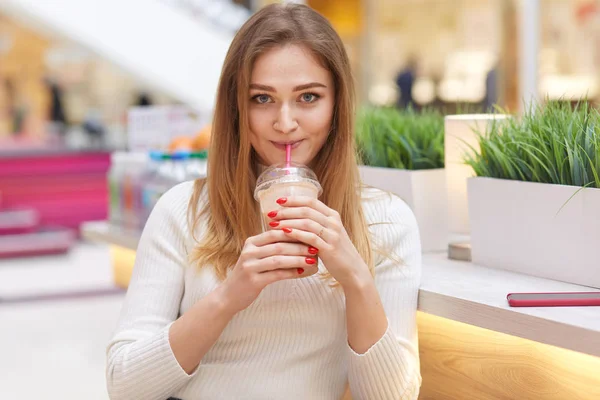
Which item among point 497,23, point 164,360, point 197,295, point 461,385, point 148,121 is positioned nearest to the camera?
point 164,360

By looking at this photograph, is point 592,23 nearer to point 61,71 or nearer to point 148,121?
point 148,121

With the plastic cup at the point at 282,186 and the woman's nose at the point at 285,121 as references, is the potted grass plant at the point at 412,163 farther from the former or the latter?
the plastic cup at the point at 282,186

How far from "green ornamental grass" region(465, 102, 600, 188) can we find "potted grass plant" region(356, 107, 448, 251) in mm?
262

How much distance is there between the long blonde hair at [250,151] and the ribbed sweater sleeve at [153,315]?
5 cm

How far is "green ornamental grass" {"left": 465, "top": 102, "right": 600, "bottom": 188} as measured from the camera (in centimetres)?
185

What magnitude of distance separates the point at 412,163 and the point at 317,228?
1000 mm

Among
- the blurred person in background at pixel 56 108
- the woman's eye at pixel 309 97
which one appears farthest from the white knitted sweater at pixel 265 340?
the blurred person in background at pixel 56 108

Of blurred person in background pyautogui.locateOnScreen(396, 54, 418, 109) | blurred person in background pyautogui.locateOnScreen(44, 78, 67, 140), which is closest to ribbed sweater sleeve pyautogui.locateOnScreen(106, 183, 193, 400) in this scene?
blurred person in background pyautogui.locateOnScreen(396, 54, 418, 109)

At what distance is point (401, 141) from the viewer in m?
2.50

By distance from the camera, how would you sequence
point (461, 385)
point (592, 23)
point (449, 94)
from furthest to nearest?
point (449, 94) → point (592, 23) → point (461, 385)

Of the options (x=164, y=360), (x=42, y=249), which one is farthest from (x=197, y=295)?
(x=42, y=249)

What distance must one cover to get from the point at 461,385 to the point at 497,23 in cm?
793

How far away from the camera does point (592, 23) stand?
7.82 metres

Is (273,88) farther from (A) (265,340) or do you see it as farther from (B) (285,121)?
(A) (265,340)
